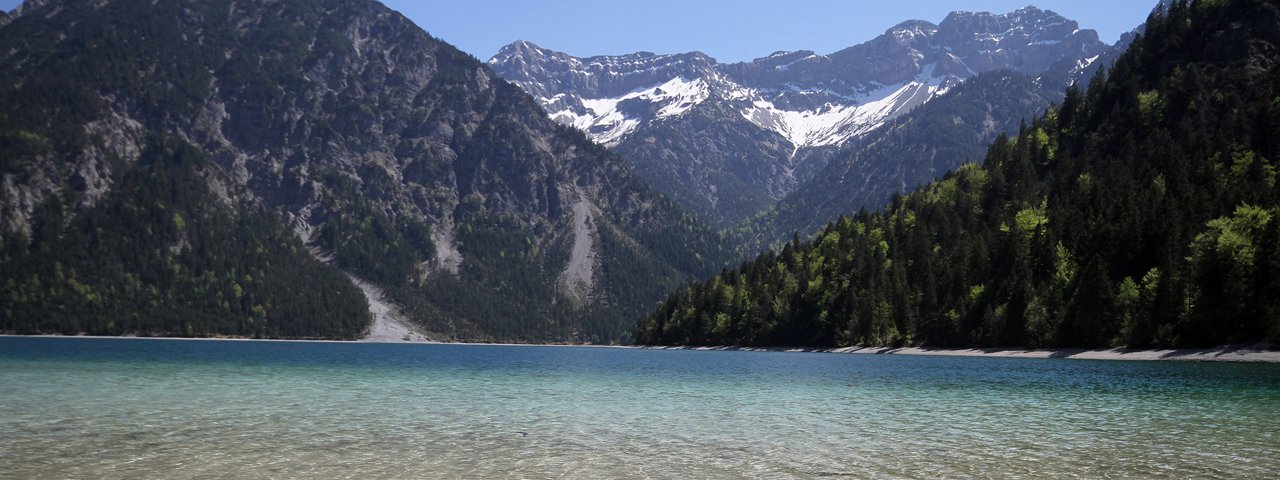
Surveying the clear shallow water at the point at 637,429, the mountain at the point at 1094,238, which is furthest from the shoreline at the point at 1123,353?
the clear shallow water at the point at 637,429

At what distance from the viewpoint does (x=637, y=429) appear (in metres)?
31.5

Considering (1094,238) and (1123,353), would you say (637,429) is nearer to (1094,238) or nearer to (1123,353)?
(1123,353)

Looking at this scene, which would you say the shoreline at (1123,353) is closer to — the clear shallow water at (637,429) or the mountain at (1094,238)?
the mountain at (1094,238)

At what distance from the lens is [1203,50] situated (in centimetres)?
15325

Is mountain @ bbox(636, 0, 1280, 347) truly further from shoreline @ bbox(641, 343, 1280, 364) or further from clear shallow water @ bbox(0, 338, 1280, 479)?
clear shallow water @ bbox(0, 338, 1280, 479)

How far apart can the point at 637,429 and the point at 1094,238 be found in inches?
3929

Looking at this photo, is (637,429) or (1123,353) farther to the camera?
(1123,353)

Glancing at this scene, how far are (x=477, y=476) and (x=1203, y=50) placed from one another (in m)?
171

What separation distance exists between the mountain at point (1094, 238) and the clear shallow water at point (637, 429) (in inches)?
1521

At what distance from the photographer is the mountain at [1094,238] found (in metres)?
89.1

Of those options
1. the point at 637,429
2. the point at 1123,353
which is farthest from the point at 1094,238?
the point at 637,429

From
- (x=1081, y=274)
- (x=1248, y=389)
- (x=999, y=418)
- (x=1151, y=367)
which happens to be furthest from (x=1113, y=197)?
(x=999, y=418)

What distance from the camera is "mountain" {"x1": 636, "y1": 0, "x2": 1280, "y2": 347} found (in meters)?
89.1

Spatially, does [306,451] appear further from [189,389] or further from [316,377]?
[316,377]
